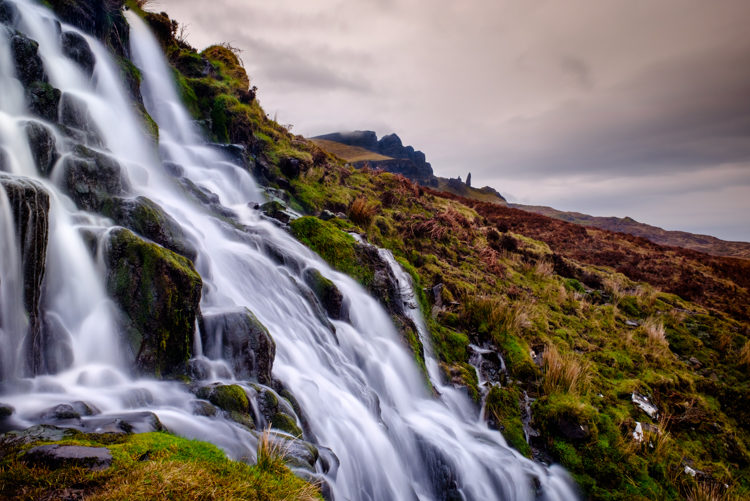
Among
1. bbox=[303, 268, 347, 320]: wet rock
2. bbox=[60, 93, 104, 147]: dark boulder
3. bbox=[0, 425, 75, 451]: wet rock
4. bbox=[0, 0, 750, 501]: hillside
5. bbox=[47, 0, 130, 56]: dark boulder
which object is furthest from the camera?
bbox=[47, 0, 130, 56]: dark boulder

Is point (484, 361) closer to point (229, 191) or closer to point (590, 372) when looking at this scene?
point (590, 372)

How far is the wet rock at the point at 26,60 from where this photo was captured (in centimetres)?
672

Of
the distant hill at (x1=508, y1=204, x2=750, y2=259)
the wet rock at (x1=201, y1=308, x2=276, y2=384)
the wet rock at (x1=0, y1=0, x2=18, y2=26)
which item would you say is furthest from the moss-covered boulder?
the distant hill at (x1=508, y1=204, x2=750, y2=259)

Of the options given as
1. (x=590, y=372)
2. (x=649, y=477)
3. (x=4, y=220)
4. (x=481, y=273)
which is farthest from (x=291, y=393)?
(x=481, y=273)

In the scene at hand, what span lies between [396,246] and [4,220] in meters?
8.83

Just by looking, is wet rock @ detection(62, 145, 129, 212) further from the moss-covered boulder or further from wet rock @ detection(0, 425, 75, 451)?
wet rock @ detection(0, 425, 75, 451)

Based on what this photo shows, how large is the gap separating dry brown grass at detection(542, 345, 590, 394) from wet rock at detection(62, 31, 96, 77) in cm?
1234

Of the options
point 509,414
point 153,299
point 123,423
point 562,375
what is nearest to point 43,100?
point 153,299

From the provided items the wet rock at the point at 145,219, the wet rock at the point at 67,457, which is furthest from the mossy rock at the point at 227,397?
the wet rock at the point at 145,219

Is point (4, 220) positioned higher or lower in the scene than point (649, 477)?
higher

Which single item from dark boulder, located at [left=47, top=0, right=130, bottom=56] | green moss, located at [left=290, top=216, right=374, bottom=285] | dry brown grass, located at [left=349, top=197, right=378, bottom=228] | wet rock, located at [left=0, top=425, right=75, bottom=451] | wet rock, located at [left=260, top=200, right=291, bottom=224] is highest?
dark boulder, located at [left=47, top=0, right=130, bottom=56]

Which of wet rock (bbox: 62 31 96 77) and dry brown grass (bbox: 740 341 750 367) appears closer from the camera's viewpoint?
wet rock (bbox: 62 31 96 77)

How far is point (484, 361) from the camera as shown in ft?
27.6

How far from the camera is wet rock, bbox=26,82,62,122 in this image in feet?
21.4
